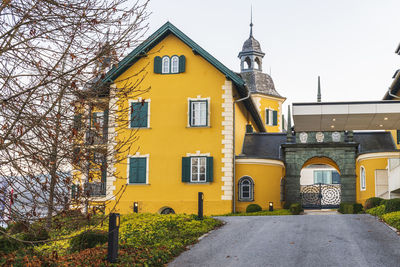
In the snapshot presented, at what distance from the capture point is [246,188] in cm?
2362

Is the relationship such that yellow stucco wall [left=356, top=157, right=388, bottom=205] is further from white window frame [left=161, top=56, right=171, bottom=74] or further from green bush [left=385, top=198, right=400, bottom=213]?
white window frame [left=161, top=56, right=171, bottom=74]

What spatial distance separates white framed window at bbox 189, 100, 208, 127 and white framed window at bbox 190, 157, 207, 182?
167 cm

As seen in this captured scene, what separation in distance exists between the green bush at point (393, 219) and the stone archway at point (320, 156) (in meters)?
10.6

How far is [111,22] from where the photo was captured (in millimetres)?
6746

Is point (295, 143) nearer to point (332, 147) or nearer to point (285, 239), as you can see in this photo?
point (332, 147)

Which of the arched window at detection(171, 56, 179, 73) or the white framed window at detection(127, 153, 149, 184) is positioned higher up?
the arched window at detection(171, 56, 179, 73)

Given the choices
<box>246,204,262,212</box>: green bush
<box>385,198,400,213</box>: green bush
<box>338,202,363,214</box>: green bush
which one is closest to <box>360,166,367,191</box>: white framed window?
<box>338,202,363,214</box>: green bush

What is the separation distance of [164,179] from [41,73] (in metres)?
16.4

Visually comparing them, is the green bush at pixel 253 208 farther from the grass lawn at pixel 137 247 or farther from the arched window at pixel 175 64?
the arched window at pixel 175 64

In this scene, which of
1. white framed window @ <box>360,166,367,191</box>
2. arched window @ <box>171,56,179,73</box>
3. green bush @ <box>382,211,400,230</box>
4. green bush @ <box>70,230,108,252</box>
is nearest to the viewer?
green bush @ <box>70,230,108,252</box>

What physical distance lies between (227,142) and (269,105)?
1911 cm

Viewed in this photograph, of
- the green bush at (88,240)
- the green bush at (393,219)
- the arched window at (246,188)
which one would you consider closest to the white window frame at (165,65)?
the arched window at (246,188)

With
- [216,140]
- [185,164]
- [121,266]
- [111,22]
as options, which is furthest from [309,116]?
[111,22]

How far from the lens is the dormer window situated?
23.1 meters
